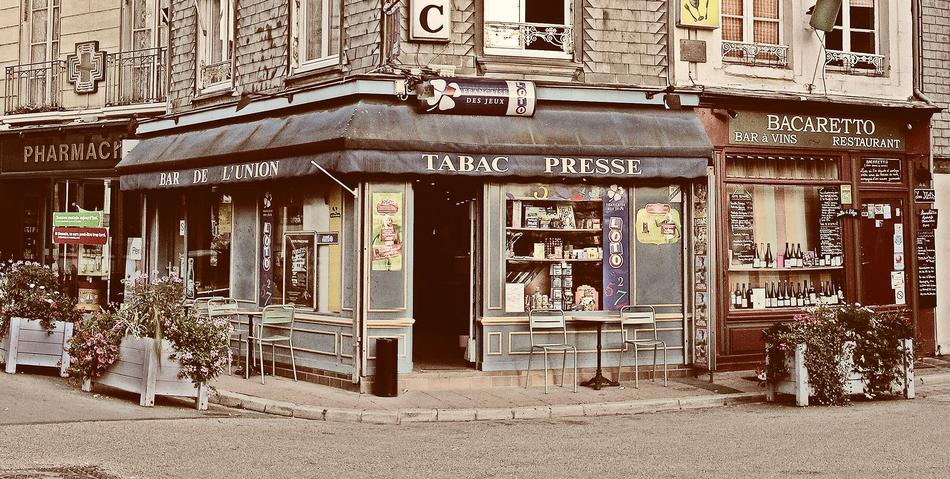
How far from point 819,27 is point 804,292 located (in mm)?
3871

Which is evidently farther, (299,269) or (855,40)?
(855,40)

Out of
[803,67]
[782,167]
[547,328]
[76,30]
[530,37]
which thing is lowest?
[547,328]

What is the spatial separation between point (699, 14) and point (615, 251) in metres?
3.54

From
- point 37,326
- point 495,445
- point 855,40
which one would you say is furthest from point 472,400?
point 855,40

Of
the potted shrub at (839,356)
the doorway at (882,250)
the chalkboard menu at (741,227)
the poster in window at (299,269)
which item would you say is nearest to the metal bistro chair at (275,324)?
the poster in window at (299,269)

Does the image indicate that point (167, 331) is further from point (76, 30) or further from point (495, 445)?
point (76, 30)

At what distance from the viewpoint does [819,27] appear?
14750mm

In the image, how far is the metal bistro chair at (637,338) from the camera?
13.3m

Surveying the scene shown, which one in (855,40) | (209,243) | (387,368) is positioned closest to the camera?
(387,368)

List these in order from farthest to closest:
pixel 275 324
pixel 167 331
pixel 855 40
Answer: pixel 855 40, pixel 275 324, pixel 167 331

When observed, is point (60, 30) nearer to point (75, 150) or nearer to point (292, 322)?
point (75, 150)

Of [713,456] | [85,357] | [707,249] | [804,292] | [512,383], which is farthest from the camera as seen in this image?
[804,292]

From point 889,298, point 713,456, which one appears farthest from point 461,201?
point 713,456

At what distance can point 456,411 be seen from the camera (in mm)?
11242
